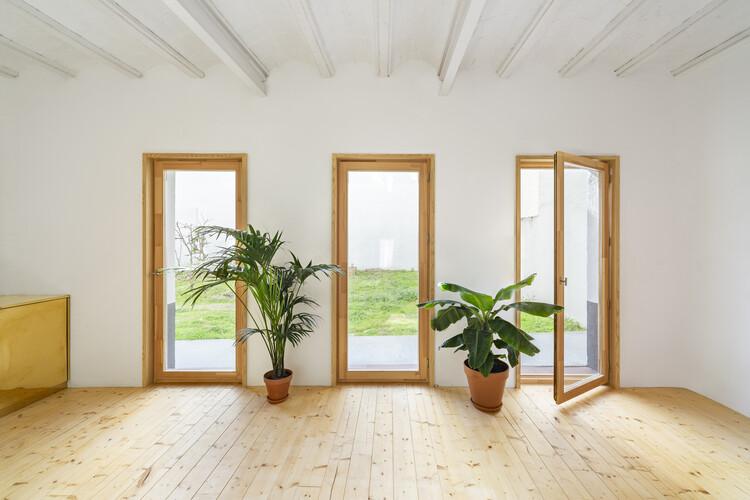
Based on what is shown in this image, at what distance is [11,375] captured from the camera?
8.00 feet

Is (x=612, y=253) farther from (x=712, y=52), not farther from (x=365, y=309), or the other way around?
(x=365, y=309)

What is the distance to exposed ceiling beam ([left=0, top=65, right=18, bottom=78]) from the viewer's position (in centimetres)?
270

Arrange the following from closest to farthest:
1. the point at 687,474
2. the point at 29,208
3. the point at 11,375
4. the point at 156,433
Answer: the point at 687,474, the point at 156,433, the point at 11,375, the point at 29,208

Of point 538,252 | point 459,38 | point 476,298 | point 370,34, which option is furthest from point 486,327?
point 370,34

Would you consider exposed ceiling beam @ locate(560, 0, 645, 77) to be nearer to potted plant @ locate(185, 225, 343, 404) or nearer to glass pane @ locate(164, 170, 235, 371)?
potted plant @ locate(185, 225, 343, 404)

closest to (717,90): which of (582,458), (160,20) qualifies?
(582,458)

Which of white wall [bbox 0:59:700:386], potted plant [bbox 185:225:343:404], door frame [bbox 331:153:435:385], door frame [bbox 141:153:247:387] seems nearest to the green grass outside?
door frame [bbox 331:153:435:385]

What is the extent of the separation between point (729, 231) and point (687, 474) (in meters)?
2.06

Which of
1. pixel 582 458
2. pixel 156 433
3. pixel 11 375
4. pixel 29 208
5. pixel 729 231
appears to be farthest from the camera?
pixel 29 208

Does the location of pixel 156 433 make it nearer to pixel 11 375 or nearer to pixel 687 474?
pixel 11 375

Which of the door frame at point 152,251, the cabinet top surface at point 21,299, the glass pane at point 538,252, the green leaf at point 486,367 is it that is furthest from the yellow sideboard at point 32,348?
the glass pane at point 538,252

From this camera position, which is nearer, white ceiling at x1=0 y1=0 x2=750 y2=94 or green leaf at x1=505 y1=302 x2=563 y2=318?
white ceiling at x1=0 y1=0 x2=750 y2=94

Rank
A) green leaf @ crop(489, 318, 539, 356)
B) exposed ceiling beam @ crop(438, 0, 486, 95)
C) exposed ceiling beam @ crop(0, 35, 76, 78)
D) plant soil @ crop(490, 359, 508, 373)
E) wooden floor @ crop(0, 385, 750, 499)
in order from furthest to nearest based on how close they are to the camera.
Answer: plant soil @ crop(490, 359, 508, 373) < exposed ceiling beam @ crop(0, 35, 76, 78) < green leaf @ crop(489, 318, 539, 356) < exposed ceiling beam @ crop(438, 0, 486, 95) < wooden floor @ crop(0, 385, 750, 499)

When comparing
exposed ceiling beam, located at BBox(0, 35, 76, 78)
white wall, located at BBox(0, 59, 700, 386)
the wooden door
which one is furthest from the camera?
the wooden door
